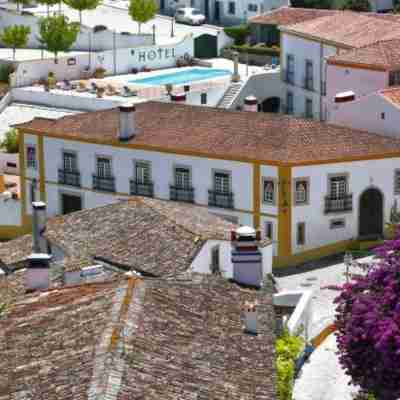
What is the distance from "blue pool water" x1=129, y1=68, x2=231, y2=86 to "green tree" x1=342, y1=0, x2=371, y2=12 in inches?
609

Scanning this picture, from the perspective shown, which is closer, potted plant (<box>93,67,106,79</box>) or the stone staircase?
the stone staircase

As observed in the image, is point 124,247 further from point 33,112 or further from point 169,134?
point 33,112

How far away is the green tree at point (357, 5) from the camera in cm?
10694

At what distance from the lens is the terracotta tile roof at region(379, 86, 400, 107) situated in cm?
6631

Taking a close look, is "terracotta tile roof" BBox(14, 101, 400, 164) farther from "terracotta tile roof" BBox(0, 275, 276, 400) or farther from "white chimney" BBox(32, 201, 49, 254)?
"terracotta tile roof" BBox(0, 275, 276, 400)

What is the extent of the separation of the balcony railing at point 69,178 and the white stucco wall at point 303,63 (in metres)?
17.0

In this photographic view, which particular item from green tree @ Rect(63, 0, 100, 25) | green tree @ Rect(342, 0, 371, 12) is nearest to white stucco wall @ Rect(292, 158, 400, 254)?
green tree @ Rect(63, 0, 100, 25)

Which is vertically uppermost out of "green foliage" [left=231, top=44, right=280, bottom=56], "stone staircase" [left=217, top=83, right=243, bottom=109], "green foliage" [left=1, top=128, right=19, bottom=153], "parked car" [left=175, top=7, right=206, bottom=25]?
"parked car" [left=175, top=7, right=206, bottom=25]

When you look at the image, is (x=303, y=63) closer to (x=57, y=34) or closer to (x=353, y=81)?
(x=353, y=81)

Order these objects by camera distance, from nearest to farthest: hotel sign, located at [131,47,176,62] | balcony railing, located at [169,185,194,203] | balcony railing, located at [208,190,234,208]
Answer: balcony railing, located at [208,190,234,208] < balcony railing, located at [169,185,194,203] < hotel sign, located at [131,47,176,62]

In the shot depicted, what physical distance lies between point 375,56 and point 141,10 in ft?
100

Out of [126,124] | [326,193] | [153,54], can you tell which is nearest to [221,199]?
[326,193]

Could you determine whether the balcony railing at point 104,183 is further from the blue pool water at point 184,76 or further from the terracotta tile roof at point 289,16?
the terracotta tile roof at point 289,16

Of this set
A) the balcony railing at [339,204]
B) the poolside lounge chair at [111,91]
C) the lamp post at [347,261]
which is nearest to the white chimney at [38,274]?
the lamp post at [347,261]
